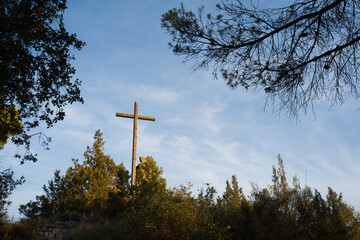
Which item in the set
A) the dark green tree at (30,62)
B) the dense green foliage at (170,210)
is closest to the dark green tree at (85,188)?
the dense green foliage at (170,210)

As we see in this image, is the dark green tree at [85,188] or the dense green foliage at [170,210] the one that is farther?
the dark green tree at [85,188]

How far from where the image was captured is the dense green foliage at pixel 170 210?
25.3 feet

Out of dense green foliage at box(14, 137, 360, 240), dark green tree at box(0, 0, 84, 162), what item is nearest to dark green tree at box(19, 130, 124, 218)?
dense green foliage at box(14, 137, 360, 240)

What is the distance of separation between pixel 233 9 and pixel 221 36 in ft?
2.02

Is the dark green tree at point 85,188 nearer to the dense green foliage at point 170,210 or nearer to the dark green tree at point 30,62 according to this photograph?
the dense green foliage at point 170,210

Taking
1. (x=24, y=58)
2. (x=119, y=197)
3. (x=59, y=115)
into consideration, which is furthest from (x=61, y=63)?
(x=119, y=197)

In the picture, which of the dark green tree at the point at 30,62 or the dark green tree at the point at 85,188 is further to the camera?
the dark green tree at the point at 85,188

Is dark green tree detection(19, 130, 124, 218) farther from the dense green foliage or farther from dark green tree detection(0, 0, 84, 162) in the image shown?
dark green tree detection(0, 0, 84, 162)

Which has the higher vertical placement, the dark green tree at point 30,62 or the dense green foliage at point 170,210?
the dark green tree at point 30,62

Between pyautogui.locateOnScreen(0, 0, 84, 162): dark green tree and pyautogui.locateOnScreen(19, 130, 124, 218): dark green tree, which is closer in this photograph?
pyautogui.locateOnScreen(0, 0, 84, 162): dark green tree

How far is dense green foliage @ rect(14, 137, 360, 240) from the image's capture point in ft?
25.3

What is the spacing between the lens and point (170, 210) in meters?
7.89

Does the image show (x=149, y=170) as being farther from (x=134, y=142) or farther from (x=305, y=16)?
(x=305, y=16)

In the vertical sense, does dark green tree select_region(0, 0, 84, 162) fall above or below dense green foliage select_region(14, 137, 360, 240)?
above
